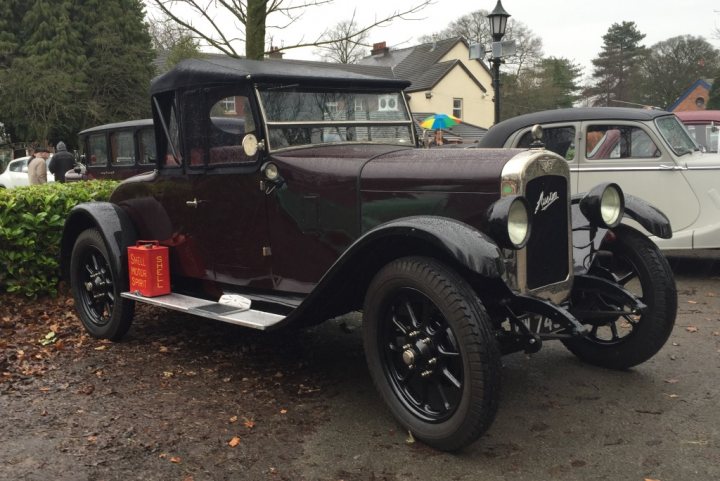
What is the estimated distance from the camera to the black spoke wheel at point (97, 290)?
4.79 meters

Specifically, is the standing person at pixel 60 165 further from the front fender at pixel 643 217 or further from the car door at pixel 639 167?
the front fender at pixel 643 217

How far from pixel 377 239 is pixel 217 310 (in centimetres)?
143

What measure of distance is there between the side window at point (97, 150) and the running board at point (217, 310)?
9231 millimetres

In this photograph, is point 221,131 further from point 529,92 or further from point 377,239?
point 529,92

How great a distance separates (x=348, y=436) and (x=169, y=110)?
2.72 metres

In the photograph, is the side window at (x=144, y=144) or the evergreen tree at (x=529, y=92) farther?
the evergreen tree at (x=529, y=92)

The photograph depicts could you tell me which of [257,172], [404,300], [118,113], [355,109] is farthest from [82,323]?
[118,113]

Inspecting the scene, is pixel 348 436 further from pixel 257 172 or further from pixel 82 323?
pixel 82 323

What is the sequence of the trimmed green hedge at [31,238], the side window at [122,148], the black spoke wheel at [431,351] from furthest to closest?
the side window at [122,148] < the trimmed green hedge at [31,238] < the black spoke wheel at [431,351]


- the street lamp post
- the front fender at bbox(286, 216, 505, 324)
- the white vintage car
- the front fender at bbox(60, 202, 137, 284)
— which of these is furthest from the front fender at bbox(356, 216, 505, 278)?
the street lamp post

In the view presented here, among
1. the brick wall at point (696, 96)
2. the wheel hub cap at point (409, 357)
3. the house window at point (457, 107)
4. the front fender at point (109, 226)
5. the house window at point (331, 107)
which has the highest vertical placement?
the brick wall at point (696, 96)

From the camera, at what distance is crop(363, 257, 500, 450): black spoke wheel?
284cm

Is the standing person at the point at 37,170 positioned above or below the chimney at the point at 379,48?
below

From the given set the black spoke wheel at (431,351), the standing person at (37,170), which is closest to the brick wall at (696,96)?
the standing person at (37,170)
